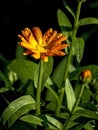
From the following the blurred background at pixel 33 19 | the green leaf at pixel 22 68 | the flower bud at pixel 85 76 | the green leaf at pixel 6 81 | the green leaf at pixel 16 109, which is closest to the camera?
the flower bud at pixel 85 76

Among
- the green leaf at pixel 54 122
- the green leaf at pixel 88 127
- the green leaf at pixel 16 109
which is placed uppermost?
the green leaf at pixel 16 109

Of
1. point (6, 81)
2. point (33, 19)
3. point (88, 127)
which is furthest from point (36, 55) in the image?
point (33, 19)

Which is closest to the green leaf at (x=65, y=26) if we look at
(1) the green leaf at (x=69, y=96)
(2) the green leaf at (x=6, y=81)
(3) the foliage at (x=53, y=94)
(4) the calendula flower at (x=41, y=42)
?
(3) the foliage at (x=53, y=94)

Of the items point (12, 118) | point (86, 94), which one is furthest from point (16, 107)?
point (86, 94)

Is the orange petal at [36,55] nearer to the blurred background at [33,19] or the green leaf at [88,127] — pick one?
the green leaf at [88,127]

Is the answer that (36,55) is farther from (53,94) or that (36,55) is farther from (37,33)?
(53,94)
